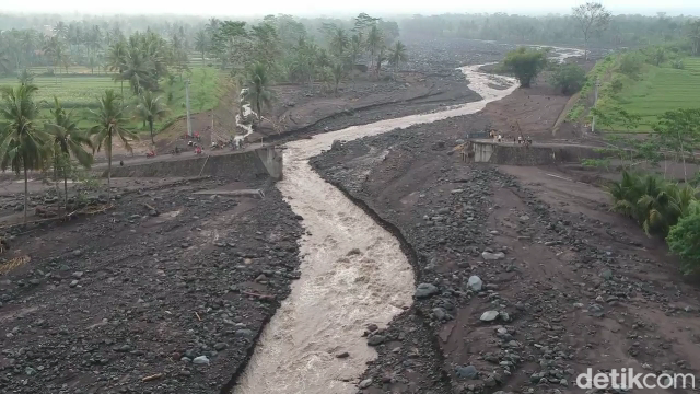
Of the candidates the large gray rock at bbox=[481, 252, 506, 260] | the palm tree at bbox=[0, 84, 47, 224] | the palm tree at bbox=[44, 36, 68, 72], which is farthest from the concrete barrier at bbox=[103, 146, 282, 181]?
the palm tree at bbox=[44, 36, 68, 72]

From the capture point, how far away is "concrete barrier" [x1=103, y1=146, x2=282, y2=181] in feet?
157

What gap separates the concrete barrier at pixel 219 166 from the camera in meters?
47.9

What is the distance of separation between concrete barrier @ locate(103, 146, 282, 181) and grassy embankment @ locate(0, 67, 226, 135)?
7.02 metres

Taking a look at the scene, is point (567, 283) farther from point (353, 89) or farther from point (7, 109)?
point (353, 89)

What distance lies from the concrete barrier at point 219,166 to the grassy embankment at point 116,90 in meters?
7.02

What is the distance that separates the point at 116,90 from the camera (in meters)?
83.2

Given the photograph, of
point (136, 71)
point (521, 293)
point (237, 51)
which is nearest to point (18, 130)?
point (521, 293)

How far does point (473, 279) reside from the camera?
29641 mm

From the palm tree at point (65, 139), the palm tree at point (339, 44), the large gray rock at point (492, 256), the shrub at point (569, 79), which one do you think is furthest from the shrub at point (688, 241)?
the palm tree at point (339, 44)

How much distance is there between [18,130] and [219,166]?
17.3 meters

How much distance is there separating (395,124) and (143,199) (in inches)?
1402

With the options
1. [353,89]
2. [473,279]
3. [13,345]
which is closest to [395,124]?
[353,89]

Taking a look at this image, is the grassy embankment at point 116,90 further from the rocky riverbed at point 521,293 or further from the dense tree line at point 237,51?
the rocky riverbed at point 521,293

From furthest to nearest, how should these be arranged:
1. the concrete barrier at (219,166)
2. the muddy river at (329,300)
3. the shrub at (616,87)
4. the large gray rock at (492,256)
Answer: the shrub at (616,87) < the concrete barrier at (219,166) < the large gray rock at (492,256) < the muddy river at (329,300)
